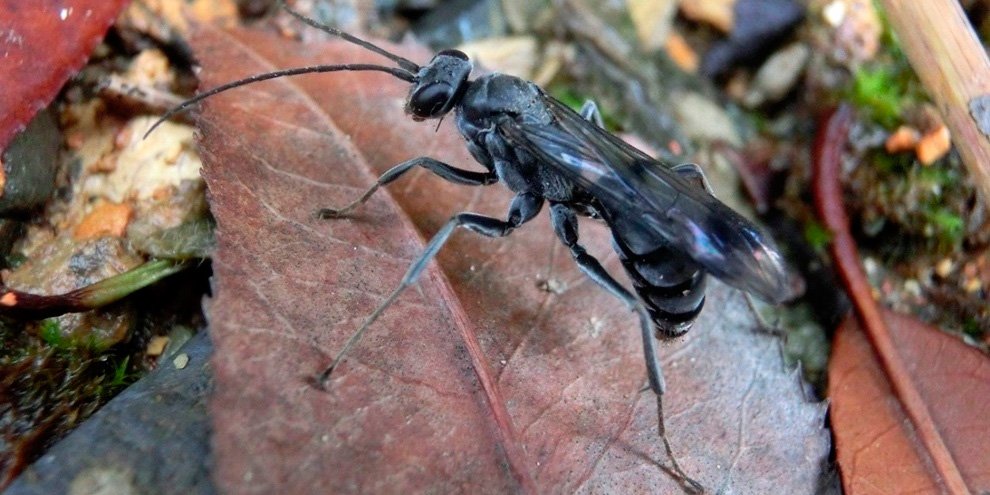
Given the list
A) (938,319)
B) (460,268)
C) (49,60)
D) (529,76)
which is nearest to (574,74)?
(529,76)

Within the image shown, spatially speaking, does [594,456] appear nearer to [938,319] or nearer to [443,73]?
[443,73]

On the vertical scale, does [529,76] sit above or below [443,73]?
below

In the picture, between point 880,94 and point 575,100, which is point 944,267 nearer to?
point 880,94

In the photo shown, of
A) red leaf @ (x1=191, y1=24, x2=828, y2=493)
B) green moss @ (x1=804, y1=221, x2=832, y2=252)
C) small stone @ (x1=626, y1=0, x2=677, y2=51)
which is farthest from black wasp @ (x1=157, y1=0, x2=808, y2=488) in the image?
small stone @ (x1=626, y1=0, x2=677, y2=51)

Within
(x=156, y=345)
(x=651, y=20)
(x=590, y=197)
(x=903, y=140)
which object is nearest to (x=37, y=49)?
(x=156, y=345)

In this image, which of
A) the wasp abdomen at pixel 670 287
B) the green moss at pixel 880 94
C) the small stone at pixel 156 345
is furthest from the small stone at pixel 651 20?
the small stone at pixel 156 345

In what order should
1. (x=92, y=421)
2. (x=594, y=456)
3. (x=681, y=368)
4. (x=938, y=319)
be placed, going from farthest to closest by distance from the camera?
(x=938, y=319)
(x=681, y=368)
(x=594, y=456)
(x=92, y=421)

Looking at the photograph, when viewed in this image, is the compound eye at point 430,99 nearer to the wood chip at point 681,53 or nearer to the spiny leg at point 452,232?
the spiny leg at point 452,232
